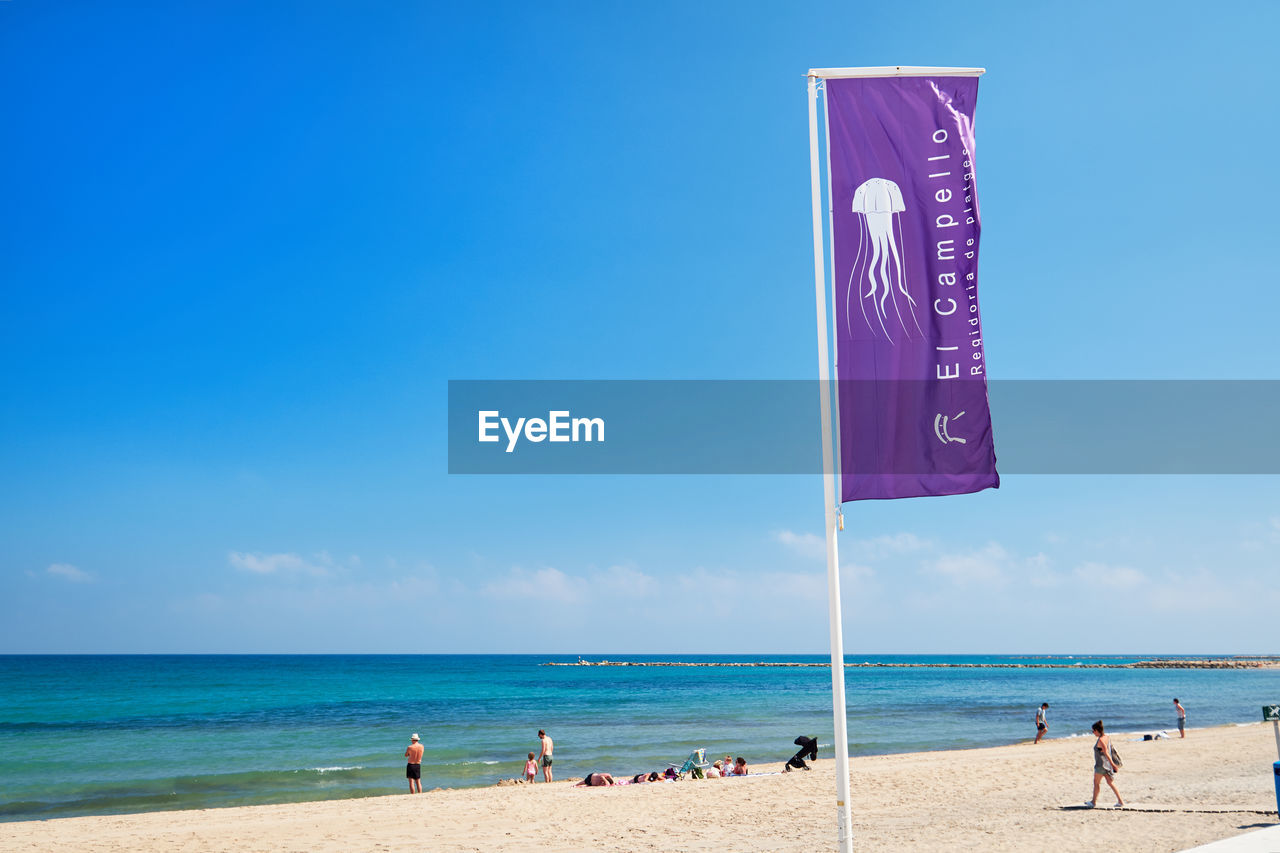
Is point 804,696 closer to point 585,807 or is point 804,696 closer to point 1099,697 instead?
point 1099,697

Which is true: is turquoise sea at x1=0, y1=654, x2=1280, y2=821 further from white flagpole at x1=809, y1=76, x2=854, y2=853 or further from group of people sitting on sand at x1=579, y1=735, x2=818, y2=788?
white flagpole at x1=809, y1=76, x2=854, y2=853

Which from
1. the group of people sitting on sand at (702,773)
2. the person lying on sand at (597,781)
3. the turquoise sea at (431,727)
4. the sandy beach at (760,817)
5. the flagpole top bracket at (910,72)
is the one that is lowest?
the turquoise sea at (431,727)

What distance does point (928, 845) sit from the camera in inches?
459

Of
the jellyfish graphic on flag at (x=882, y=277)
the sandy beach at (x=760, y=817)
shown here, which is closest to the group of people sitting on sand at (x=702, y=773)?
the sandy beach at (x=760, y=817)

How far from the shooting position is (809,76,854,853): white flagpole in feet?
21.3

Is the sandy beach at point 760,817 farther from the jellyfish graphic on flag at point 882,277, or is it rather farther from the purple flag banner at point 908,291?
the jellyfish graphic on flag at point 882,277

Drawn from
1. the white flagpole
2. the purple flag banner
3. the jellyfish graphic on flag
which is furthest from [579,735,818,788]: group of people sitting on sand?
the jellyfish graphic on flag

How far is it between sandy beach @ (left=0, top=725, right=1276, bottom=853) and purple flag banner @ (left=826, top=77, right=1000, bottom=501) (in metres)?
7.24

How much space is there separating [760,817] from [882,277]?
1113cm

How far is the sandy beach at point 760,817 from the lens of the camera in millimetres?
12320

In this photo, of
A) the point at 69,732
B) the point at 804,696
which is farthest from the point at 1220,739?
the point at 69,732

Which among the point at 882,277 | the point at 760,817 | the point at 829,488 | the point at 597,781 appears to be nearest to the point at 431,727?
the point at 597,781

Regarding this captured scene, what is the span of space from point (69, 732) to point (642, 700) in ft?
111

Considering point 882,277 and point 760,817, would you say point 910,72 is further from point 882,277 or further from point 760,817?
point 760,817
